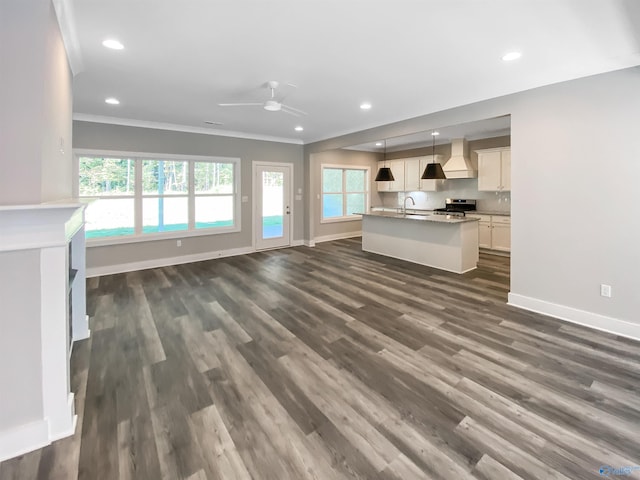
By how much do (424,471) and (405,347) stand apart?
1332mm

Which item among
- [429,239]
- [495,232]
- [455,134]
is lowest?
[429,239]

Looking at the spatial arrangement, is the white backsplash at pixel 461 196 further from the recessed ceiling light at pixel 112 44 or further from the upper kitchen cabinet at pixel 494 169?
the recessed ceiling light at pixel 112 44

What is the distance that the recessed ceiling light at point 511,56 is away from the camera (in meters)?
2.80

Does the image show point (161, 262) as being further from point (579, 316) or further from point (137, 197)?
point (579, 316)

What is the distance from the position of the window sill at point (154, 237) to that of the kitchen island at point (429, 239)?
10.7 feet

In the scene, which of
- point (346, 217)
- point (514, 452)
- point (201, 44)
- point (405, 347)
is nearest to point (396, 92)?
point (201, 44)

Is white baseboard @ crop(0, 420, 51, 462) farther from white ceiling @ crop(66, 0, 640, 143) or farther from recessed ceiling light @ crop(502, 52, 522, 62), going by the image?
recessed ceiling light @ crop(502, 52, 522, 62)

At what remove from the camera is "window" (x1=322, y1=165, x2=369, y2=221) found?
873 centimetres

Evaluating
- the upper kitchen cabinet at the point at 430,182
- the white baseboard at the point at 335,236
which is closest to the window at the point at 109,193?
the white baseboard at the point at 335,236

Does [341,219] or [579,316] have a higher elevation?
[341,219]

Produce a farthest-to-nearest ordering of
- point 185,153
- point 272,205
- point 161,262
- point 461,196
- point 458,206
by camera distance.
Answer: point 461,196 < point 458,206 < point 272,205 < point 185,153 < point 161,262

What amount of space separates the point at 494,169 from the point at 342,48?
17.7 feet

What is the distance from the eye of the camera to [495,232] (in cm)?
674

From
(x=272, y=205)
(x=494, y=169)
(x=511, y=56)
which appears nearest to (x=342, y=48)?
(x=511, y=56)
